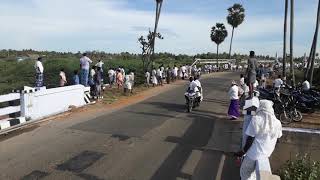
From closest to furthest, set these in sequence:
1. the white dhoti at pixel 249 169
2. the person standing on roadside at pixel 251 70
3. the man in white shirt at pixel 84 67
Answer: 1. the white dhoti at pixel 249 169
2. the person standing on roadside at pixel 251 70
3. the man in white shirt at pixel 84 67

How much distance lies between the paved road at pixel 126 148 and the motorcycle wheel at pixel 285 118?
76.3 inches

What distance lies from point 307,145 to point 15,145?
8.10 meters

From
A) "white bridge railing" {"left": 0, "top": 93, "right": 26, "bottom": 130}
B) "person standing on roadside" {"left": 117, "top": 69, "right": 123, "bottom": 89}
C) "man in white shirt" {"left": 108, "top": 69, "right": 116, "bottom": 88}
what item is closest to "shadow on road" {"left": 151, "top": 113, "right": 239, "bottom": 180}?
"white bridge railing" {"left": 0, "top": 93, "right": 26, "bottom": 130}

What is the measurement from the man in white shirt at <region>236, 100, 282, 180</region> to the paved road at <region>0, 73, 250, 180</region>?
2.12 metres

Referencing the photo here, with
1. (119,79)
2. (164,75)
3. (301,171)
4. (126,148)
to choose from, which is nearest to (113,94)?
(119,79)

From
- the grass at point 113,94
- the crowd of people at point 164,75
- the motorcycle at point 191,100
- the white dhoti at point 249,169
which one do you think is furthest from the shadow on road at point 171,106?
the white dhoti at point 249,169

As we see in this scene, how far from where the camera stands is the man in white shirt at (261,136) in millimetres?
→ 7250

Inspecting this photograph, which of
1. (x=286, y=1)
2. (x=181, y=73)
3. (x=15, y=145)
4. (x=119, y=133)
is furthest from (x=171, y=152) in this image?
(x=181, y=73)

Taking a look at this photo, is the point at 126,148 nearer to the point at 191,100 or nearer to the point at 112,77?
the point at 191,100

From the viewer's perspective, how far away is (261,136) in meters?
7.30

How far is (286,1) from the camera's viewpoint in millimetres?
30359

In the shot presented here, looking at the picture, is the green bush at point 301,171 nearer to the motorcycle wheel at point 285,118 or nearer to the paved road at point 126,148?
the paved road at point 126,148

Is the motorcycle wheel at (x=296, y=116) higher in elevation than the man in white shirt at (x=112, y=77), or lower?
lower

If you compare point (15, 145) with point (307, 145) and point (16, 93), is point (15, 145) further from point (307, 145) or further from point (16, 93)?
point (307, 145)
